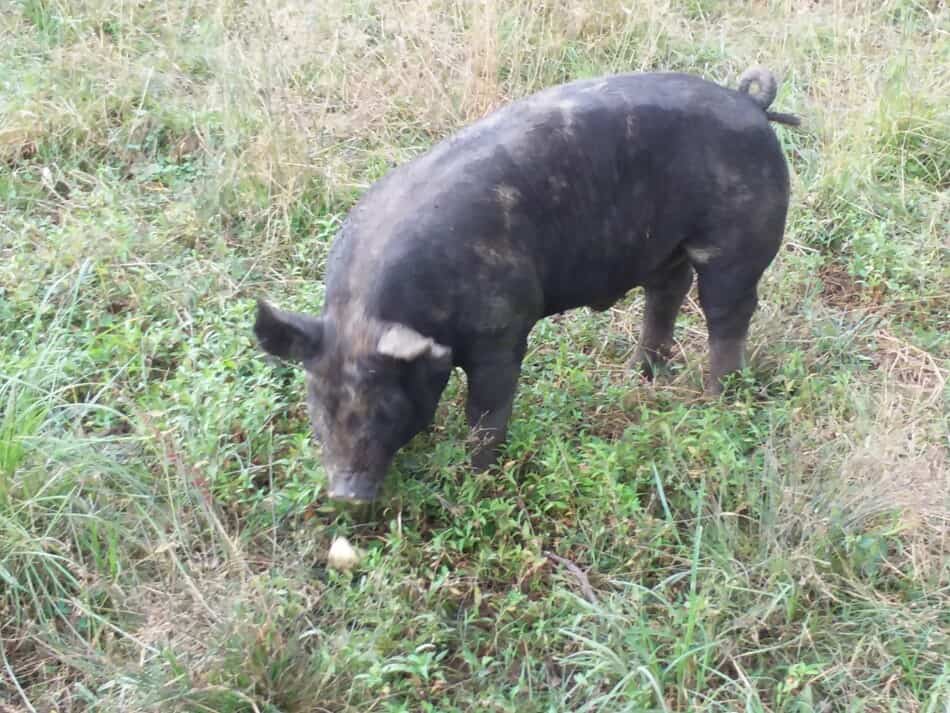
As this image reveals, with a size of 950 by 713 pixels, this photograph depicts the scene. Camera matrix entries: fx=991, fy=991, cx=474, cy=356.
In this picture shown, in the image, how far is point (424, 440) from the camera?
12.1 feet

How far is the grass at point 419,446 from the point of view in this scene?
2.89 meters

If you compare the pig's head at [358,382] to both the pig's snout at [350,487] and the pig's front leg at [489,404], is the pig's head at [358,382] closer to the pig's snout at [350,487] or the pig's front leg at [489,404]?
the pig's snout at [350,487]

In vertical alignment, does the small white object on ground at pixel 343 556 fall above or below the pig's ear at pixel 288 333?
below

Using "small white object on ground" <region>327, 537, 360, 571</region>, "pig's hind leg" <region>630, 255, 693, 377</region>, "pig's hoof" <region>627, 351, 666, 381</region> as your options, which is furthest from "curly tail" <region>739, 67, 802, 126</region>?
"small white object on ground" <region>327, 537, 360, 571</region>

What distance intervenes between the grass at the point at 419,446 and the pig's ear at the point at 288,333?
1.61 feet

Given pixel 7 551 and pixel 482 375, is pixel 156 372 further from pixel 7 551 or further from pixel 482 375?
pixel 482 375

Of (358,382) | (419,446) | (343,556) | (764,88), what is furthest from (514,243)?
(764,88)

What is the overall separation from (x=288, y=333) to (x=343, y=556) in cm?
74

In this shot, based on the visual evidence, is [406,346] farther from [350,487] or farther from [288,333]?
[350,487]

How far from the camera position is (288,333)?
10.0 ft

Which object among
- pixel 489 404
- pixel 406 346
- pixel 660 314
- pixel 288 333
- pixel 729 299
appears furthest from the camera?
pixel 660 314

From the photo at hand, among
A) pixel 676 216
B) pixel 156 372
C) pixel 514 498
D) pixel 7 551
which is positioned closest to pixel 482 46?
pixel 676 216

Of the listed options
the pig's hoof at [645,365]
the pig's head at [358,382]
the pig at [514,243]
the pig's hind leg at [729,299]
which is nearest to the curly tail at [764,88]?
the pig at [514,243]

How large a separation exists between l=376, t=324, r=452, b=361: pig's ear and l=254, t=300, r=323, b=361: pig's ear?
23 cm
